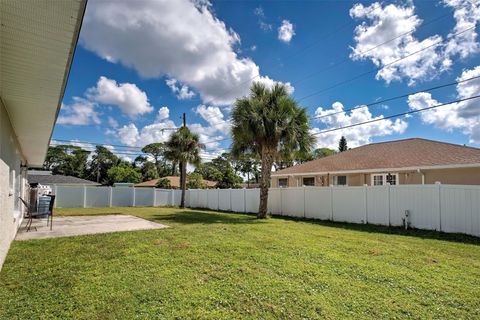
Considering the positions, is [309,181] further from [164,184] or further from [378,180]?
[164,184]

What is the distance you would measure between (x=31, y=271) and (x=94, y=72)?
12631 mm

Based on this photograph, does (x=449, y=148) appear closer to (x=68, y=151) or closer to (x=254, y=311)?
(x=254, y=311)

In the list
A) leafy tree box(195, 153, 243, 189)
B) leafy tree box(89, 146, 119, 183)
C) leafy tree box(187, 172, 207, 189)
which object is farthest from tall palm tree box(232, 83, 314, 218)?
leafy tree box(89, 146, 119, 183)

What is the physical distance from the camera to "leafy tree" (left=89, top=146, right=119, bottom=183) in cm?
5831

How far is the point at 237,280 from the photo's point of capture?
4.57 m

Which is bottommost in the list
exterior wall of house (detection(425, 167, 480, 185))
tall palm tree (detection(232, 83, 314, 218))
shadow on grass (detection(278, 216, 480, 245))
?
shadow on grass (detection(278, 216, 480, 245))

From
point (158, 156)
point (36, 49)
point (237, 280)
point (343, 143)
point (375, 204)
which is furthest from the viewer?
point (158, 156)

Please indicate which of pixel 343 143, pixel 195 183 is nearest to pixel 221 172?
pixel 343 143

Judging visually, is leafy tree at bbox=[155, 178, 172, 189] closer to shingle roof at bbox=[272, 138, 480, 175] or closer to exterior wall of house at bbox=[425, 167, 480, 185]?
shingle roof at bbox=[272, 138, 480, 175]

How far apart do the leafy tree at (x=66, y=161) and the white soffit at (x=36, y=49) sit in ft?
195

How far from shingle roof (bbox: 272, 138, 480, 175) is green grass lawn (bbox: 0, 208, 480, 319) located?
7537mm

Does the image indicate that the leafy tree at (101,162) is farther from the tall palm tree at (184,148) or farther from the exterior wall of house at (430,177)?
the exterior wall of house at (430,177)

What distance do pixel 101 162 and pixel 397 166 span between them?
189ft

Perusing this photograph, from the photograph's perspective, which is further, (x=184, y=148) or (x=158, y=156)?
(x=158, y=156)
